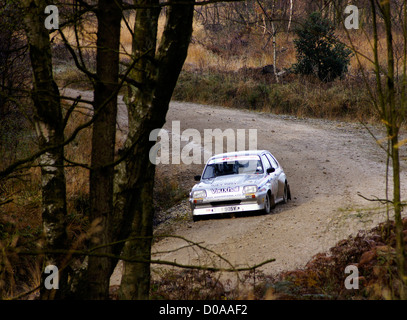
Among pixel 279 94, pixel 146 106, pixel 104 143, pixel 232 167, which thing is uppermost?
pixel 146 106

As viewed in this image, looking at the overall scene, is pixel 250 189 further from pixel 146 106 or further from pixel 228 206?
pixel 146 106

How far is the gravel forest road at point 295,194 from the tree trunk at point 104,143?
0.86 metres

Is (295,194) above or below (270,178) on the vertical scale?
below

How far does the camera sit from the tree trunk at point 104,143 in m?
5.04

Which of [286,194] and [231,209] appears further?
[286,194]

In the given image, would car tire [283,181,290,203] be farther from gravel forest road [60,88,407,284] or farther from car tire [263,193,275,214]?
car tire [263,193,275,214]

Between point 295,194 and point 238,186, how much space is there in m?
3.71

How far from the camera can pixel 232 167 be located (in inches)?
607

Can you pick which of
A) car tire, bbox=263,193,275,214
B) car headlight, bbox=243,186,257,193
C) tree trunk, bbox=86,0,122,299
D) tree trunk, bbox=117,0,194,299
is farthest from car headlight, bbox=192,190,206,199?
tree trunk, bbox=86,0,122,299

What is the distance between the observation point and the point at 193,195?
562 inches

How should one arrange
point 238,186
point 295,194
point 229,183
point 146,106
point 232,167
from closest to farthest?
point 146,106, point 238,186, point 229,183, point 232,167, point 295,194

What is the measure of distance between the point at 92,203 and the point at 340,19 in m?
2.66

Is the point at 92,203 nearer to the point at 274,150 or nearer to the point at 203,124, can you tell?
the point at 274,150

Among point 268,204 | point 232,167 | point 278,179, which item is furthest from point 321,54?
point 268,204
